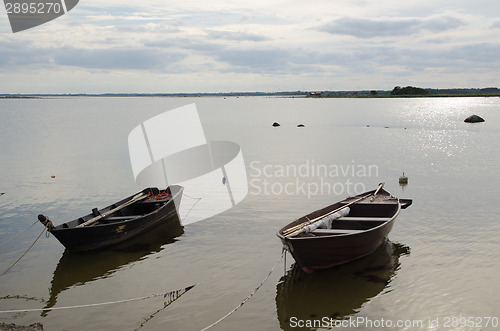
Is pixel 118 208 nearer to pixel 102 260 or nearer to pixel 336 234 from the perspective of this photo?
pixel 102 260

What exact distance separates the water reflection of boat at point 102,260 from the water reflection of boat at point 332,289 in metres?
6.29

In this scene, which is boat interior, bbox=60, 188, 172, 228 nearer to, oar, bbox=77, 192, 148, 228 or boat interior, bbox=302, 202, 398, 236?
oar, bbox=77, 192, 148, 228

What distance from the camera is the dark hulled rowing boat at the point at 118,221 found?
16.1 meters

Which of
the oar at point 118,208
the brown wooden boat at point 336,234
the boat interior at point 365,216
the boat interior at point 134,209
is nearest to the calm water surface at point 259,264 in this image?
the brown wooden boat at point 336,234

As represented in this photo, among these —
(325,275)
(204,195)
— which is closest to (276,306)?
(325,275)

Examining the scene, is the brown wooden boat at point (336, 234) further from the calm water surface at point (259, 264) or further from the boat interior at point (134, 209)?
the boat interior at point (134, 209)

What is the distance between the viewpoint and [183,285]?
13977 millimetres

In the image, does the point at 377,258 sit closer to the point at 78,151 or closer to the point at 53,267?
the point at 53,267

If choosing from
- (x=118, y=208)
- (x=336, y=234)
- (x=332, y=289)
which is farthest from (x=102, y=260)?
(x=336, y=234)

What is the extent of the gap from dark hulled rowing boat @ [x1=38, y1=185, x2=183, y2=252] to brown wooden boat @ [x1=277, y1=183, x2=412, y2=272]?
742 centimetres

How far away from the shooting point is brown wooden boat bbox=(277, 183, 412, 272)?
13383 millimetres

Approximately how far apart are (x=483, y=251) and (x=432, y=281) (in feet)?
12.1

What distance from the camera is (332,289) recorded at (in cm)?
1323

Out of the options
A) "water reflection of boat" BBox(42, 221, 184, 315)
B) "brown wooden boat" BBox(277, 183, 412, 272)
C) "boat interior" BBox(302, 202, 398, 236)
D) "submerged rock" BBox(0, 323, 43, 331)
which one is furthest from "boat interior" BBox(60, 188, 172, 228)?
"boat interior" BBox(302, 202, 398, 236)
